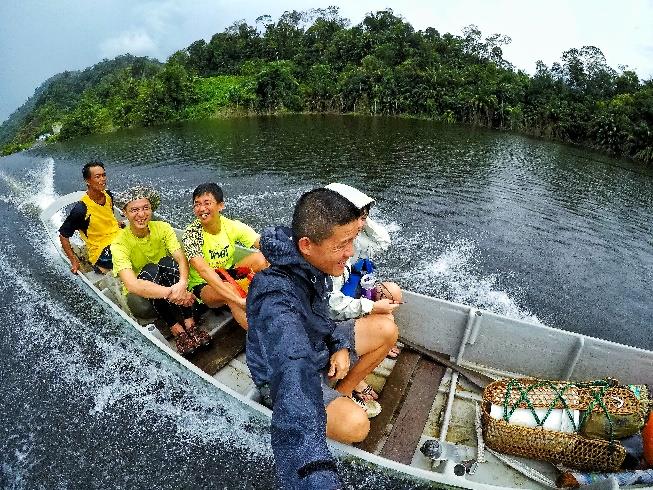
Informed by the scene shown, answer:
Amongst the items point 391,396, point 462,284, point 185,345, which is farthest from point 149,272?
point 462,284

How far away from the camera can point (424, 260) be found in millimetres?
11727

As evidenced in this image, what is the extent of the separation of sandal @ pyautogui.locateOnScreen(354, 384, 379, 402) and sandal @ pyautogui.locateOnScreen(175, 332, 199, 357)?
215 centimetres

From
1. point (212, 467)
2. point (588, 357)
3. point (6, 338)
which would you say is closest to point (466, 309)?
point (588, 357)

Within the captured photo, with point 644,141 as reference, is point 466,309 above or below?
below

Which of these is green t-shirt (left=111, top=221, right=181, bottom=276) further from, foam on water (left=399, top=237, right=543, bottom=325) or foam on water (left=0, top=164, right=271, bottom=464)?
foam on water (left=399, top=237, right=543, bottom=325)

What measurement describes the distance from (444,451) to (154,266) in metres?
3.89

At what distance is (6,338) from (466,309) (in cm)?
888

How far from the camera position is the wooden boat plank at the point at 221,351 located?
206 inches

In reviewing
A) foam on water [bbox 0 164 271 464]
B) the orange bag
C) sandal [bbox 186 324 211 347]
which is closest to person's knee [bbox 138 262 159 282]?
sandal [bbox 186 324 211 347]

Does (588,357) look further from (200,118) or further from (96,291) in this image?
(200,118)

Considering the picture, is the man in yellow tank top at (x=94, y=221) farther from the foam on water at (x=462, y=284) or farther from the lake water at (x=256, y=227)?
the foam on water at (x=462, y=284)

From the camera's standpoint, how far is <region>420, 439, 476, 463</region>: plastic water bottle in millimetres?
3797

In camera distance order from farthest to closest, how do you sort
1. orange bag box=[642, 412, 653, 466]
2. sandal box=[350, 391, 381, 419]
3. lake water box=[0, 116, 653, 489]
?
lake water box=[0, 116, 653, 489]
sandal box=[350, 391, 381, 419]
orange bag box=[642, 412, 653, 466]

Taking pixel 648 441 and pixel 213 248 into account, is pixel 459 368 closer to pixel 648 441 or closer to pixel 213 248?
pixel 648 441
